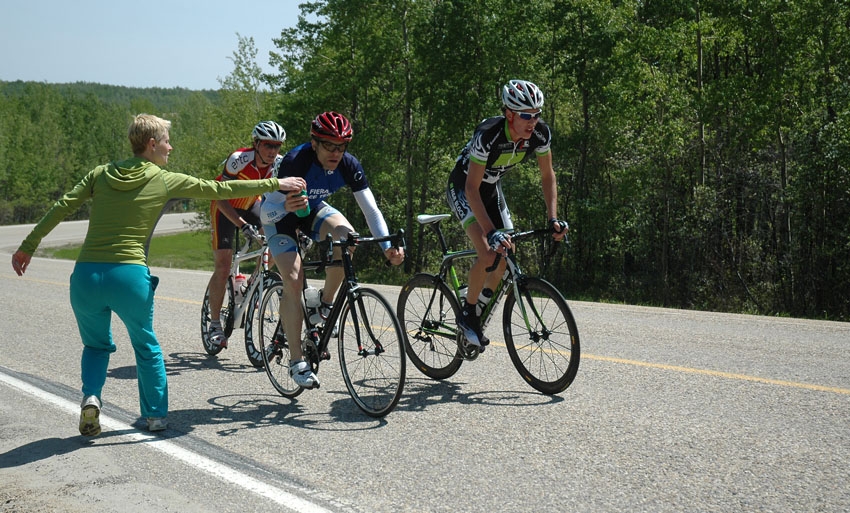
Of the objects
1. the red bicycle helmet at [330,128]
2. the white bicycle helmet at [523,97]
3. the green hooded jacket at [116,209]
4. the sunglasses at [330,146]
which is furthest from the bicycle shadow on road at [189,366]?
the white bicycle helmet at [523,97]

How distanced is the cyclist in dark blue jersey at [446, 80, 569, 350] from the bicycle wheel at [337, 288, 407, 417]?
0.91 m

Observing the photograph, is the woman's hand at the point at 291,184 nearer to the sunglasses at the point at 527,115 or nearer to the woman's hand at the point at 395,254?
the woman's hand at the point at 395,254

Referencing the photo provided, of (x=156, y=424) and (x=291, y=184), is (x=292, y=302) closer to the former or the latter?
(x=291, y=184)

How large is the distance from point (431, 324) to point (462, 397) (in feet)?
2.86

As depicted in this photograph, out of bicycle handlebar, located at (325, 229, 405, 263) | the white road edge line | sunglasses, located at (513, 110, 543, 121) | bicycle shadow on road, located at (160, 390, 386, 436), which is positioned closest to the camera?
the white road edge line

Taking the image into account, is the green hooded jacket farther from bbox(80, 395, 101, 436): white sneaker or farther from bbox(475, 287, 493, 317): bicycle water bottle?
bbox(475, 287, 493, 317): bicycle water bottle

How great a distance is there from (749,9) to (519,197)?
1078 centimetres

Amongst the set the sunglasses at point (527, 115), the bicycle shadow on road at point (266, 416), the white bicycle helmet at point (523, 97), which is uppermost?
the white bicycle helmet at point (523, 97)

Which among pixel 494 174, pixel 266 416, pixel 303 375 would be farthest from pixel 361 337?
pixel 494 174

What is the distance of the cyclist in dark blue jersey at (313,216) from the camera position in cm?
549

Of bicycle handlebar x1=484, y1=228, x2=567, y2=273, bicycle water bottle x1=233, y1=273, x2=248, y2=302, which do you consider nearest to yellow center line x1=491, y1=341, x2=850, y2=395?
bicycle handlebar x1=484, y1=228, x2=567, y2=273

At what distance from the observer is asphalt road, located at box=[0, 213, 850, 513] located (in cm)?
379

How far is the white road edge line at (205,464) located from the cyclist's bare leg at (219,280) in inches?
77.7

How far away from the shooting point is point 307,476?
13.5 ft
